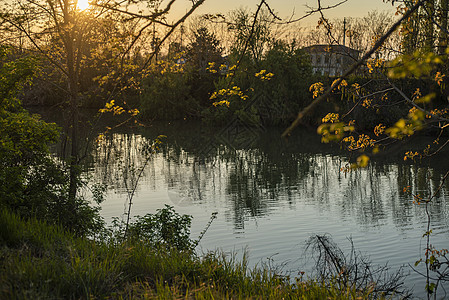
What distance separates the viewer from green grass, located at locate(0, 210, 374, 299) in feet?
15.1

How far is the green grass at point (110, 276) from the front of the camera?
461 cm

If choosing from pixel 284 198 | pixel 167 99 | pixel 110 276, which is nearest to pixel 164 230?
pixel 110 276

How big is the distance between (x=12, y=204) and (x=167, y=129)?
33.6 meters

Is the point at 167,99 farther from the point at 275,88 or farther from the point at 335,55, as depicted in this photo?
the point at 335,55

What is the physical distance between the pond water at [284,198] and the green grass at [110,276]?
216 cm

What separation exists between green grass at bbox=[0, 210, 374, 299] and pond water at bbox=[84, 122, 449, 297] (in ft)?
7.10

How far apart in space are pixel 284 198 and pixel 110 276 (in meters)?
12.4

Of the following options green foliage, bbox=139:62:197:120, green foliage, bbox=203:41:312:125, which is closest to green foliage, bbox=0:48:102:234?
green foliage, bbox=203:41:312:125

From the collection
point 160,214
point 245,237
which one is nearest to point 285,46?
point 245,237

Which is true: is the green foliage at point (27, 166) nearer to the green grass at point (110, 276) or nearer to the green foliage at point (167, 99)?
the green grass at point (110, 276)

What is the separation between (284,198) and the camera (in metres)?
17.1

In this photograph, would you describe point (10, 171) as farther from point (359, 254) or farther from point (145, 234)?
point (359, 254)

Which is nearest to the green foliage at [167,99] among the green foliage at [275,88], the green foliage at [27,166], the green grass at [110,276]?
the green foliage at [275,88]

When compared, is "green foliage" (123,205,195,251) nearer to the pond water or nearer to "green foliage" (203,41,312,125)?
the pond water
